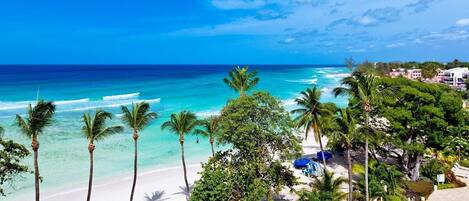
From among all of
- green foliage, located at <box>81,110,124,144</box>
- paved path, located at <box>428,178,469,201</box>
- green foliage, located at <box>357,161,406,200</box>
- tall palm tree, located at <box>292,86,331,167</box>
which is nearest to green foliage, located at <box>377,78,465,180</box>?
paved path, located at <box>428,178,469,201</box>

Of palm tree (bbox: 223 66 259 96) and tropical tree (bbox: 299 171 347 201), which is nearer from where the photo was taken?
tropical tree (bbox: 299 171 347 201)

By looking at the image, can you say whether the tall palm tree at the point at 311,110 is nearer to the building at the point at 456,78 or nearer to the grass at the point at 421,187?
the grass at the point at 421,187

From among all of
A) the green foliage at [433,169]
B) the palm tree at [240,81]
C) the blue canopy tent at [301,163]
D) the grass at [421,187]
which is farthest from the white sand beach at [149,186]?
the palm tree at [240,81]

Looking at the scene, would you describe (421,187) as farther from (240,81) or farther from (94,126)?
(94,126)

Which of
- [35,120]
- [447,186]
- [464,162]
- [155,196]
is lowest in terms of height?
[155,196]

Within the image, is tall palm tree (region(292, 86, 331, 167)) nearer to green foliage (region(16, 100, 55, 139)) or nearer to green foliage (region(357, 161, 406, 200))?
green foliage (region(357, 161, 406, 200))

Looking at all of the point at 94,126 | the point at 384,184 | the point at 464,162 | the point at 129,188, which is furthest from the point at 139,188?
the point at 464,162
